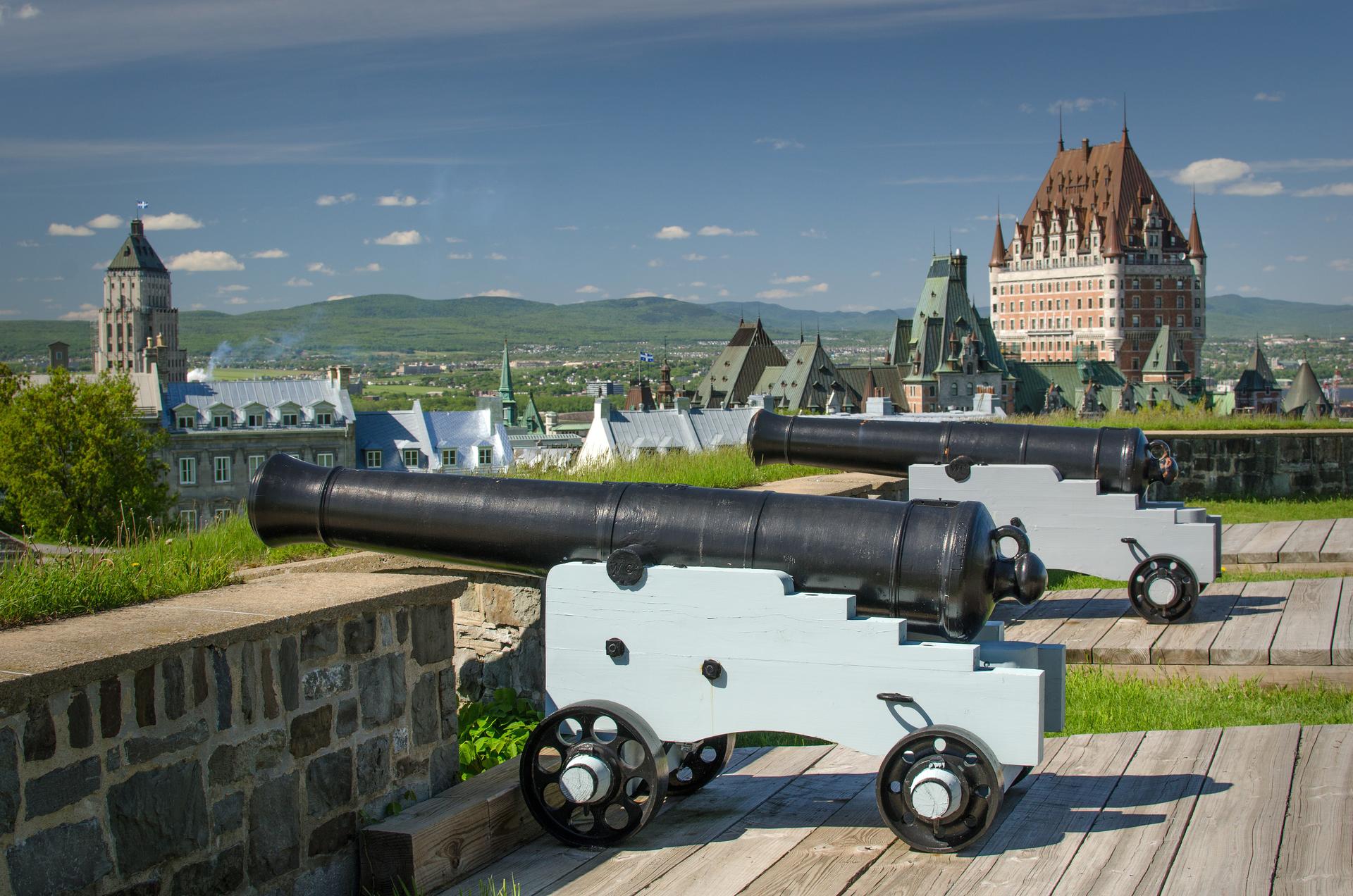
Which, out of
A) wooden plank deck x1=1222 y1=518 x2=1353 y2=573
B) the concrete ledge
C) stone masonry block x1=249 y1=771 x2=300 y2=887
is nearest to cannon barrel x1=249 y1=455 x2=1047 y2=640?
the concrete ledge

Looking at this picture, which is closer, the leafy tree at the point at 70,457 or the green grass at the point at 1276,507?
the green grass at the point at 1276,507

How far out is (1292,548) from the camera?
6.84 metres

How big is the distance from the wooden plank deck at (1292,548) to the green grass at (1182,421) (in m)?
2.39

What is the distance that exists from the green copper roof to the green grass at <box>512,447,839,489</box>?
13061 centimetres

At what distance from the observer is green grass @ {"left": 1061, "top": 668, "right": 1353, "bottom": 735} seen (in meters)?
4.07

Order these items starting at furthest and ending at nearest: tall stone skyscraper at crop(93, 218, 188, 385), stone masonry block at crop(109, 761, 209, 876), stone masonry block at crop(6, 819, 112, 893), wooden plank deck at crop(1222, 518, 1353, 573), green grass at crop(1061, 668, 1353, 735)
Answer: tall stone skyscraper at crop(93, 218, 188, 385), wooden plank deck at crop(1222, 518, 1353, 573), green grass at crop(1061, 668, 1353, 735), stone masonry block at crop(109, 761, 209, 876), stone masonry block at crop(6, 819, 112, 893)

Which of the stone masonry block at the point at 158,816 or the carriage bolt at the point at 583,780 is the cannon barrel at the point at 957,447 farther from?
the stone masonry block at the point at 158,816

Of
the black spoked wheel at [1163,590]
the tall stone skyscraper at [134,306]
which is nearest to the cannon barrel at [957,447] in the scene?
the black spoked wheel at [1163,590]

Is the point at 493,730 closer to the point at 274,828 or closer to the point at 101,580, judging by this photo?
the point at 274,828

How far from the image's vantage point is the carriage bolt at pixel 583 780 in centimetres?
283

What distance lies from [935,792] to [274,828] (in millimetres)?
1327

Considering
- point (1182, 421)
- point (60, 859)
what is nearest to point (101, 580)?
point (60, 859)

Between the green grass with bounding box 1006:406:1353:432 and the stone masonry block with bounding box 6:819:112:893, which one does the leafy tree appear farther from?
the stone masonry block with bounding box 6:819:112:893

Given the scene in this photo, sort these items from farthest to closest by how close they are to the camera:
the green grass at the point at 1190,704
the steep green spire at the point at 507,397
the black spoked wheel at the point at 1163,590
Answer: the steep green spire at the point at 507,397 < the black spoked wheel at the point at 1163,590 < the green grass at the point at 1190,704
